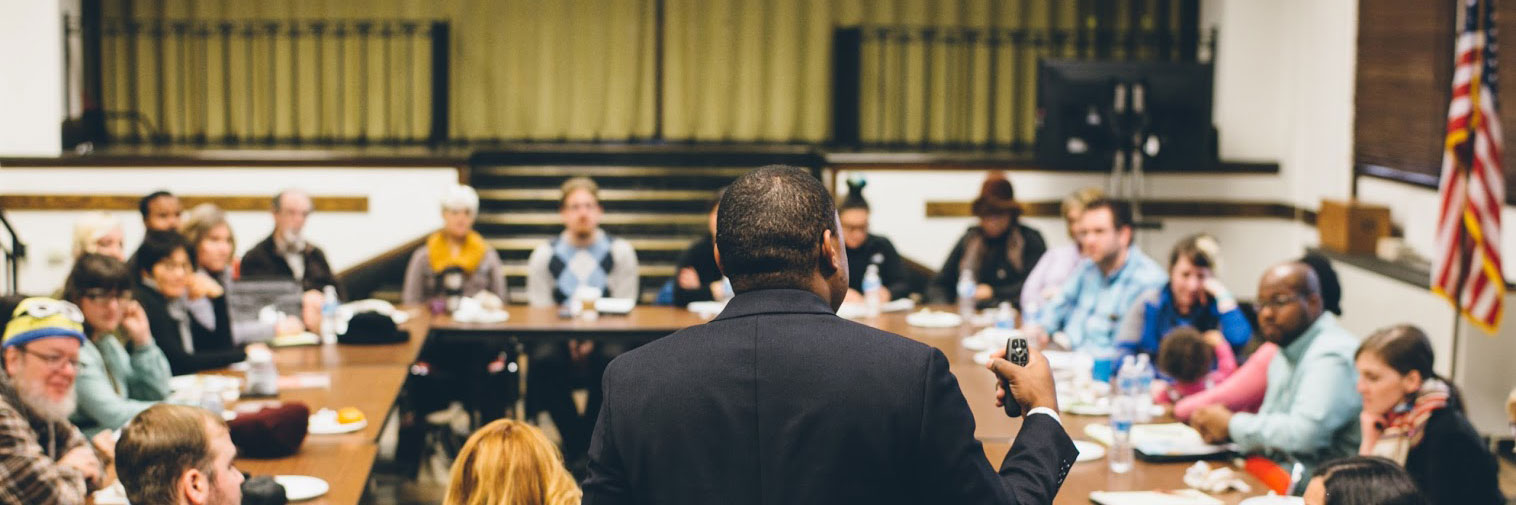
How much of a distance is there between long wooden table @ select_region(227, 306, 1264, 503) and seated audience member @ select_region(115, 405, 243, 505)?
65 cm

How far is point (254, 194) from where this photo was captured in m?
10.5

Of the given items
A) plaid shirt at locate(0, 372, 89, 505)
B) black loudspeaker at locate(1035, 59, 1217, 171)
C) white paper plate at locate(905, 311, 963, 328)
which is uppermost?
black loudspeaker at locate(1035, 59, 1217, 171)

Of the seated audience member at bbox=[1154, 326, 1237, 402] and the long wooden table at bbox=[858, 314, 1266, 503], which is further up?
the seated audience member at bbox=[1154, 326, 1237, 402]

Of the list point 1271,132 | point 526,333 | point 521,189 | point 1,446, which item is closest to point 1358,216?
point 1271,132

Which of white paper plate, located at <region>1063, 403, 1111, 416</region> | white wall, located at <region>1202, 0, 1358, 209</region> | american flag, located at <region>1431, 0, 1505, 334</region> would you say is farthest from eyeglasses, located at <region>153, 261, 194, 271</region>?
white wall, located at <region>1202, 0, 1358, 209</region>

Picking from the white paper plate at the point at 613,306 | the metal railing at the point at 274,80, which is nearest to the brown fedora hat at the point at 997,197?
the white paper plate at the point at 613,306

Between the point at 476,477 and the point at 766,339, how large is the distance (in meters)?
1.48

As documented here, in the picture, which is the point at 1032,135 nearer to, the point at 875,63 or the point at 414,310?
the point at 875,63

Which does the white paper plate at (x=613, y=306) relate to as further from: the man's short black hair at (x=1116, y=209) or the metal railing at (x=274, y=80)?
the metal railing at (x=274, y=80)

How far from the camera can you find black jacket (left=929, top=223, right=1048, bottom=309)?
7.70 metres

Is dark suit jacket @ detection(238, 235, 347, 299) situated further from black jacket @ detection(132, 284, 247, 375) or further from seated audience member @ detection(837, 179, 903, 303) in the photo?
seated audience member @ detection(837, 179, 903, 303)

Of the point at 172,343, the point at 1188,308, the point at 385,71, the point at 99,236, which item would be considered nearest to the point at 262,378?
the point at 172,343

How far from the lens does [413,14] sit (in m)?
13.1

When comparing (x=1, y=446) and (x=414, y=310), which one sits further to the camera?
(x=414, y=310)
